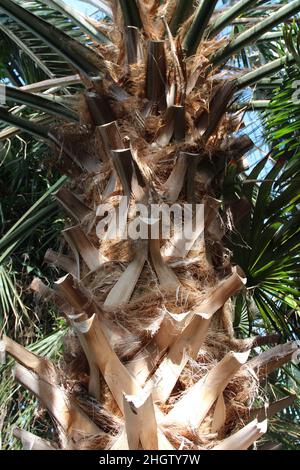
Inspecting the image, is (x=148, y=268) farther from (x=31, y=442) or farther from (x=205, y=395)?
(x=31, y=442)

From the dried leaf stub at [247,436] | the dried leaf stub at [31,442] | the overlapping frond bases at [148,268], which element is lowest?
the dried leaf stub at [247,436]

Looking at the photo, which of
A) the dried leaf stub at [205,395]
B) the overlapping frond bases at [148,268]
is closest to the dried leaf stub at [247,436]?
the overlapping frond bases at [148,268]

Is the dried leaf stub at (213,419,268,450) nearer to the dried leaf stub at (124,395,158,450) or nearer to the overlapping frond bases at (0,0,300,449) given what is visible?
the overlapping frond bases at (0,0,300,449)

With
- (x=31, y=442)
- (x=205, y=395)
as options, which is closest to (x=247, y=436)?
(x=205, y=395)

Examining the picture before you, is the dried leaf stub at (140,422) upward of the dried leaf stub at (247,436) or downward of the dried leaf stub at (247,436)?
upward

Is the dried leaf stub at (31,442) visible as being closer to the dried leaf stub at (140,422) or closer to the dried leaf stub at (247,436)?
the dried leaf stub at (140,422)

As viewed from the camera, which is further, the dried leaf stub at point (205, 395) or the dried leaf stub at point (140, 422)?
the dried leaf stub at point (205, 395)

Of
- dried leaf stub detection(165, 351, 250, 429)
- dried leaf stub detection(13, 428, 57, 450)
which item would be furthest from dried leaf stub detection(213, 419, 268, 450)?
dried leaf stub detection(13, 428, 57, 450)

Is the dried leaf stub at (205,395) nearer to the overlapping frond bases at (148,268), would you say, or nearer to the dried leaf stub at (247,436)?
the overlapping frond bases at (148,268)
